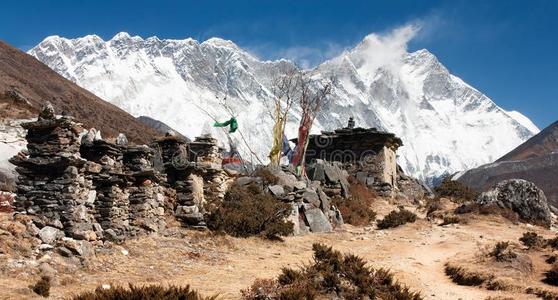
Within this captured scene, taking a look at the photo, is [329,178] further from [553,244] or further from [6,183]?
[6,183]

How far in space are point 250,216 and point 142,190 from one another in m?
3.80

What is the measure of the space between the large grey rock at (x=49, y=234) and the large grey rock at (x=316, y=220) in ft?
33.7

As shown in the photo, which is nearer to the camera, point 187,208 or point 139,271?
point 139,271

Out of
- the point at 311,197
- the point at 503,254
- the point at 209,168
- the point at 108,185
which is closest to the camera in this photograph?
the point at 503,254

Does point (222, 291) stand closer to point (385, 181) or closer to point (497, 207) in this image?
point (497, 207)

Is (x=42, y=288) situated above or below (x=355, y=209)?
below

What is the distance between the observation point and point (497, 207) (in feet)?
73.7

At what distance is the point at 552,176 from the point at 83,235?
7102 cm

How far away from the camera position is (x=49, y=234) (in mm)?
10055

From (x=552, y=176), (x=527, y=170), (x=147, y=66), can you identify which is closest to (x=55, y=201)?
(x=552, y=176)

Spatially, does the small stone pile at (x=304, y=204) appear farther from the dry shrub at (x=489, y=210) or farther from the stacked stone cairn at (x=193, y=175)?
the dry shrub at (x=489, y=210)

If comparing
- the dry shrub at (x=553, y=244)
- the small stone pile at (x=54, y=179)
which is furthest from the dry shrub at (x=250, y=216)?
the dry shrub at (x=553, y=244)

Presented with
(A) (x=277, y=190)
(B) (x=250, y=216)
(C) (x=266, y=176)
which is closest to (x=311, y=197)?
(A) (x=277, y=190)

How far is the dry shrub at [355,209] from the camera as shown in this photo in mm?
22128
